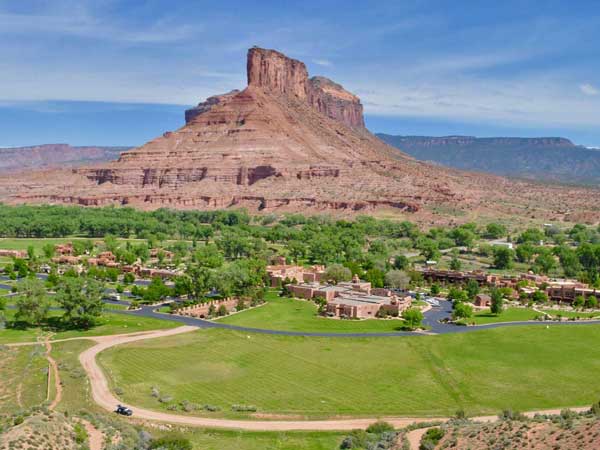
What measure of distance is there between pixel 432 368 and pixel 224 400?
19830 mm

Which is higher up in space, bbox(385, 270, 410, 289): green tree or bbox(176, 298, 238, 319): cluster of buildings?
bbox(385, 270, 410, 289): green tree

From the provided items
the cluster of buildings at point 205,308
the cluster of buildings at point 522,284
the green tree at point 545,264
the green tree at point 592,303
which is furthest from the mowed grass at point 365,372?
the green tree at point 545,264

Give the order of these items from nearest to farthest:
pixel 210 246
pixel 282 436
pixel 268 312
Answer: pixel 282 436 → pixel 268 312 → pixel 210 246

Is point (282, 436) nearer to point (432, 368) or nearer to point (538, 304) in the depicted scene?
point (432, 368)

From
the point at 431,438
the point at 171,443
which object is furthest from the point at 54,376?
the point at 431,438

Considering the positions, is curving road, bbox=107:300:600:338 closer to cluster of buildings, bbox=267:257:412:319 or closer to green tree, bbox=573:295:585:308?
cluster of buildings, bbox=267:257:412:319

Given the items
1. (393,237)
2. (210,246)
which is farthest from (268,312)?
(393,237)

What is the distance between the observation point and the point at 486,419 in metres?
44.0

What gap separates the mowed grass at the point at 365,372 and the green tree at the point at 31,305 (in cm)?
1565

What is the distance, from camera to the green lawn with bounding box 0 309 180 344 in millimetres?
66688

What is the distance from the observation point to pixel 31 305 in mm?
71438

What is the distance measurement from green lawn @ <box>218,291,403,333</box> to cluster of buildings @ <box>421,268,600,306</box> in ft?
66.7

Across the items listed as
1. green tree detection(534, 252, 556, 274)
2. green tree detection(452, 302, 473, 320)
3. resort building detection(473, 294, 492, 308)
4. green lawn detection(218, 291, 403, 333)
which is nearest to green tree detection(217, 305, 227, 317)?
green lawn detection(218, 291, 403, 333)

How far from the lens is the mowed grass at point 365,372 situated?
158ft
